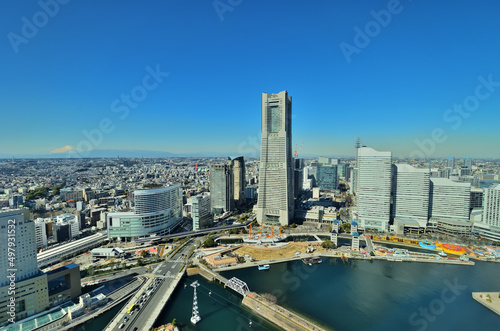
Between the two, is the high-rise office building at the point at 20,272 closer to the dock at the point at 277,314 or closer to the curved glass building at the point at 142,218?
the dock at the point at 277,314

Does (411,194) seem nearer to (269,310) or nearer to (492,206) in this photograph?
(492,206)

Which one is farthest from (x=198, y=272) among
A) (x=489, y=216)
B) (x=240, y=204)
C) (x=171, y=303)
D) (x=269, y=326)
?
(x=489, y=216)

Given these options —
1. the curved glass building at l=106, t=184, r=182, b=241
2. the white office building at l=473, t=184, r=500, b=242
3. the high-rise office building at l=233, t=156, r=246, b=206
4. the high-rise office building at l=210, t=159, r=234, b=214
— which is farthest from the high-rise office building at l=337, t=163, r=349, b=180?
the curved glass building at l=106, t=184, r=182, b=241

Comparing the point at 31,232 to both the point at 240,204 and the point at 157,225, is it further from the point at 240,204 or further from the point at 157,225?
the point at 240,204

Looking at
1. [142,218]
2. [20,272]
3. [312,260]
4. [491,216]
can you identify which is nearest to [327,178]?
[491,216]

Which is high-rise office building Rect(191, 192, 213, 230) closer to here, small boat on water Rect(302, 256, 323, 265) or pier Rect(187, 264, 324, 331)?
pier Rect(187, 264, 324, 331)

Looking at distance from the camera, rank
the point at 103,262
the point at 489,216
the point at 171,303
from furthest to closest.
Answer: the point at 489,216, the point at 103,262, the point at 171,303
